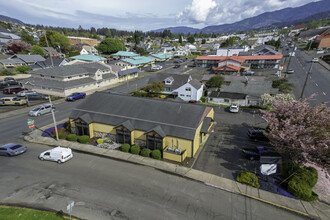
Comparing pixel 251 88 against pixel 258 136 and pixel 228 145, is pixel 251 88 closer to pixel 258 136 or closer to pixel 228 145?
pixel 258 136

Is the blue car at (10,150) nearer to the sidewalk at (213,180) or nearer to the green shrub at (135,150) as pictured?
the sidewalk at (213,180)

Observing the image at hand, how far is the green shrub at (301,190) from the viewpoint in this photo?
55.7ft

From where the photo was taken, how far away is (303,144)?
17.1 meters

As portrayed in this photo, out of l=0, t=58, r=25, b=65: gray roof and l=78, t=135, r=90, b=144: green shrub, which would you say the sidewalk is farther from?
l=0, t=58, r=25, b=65: gray roof

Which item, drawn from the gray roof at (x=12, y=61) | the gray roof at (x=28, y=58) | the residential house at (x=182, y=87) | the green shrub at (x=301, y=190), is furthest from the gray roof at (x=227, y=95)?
the gray roof at (x=12, y=61)

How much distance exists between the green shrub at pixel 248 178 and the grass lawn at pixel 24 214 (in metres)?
18.4

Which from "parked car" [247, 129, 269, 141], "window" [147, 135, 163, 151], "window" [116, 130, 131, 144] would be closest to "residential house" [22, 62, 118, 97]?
"window" [116, 130, 131, 144]

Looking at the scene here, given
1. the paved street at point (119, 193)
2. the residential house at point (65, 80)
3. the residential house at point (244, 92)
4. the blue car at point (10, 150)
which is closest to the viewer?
the paved street at point (119, 193)

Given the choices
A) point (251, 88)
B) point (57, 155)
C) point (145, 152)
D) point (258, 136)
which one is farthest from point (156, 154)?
point (251, 88)

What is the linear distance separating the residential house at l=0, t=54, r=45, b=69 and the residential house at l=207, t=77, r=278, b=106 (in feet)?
277

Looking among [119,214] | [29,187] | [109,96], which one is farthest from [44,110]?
[119,214]

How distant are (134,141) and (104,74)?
159 feet

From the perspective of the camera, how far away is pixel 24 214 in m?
14.3

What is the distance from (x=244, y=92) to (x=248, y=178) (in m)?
31.3
